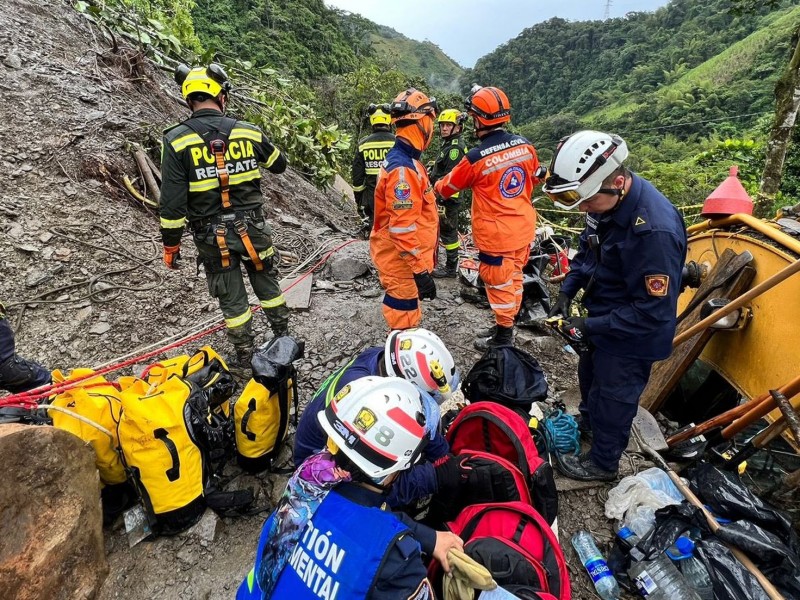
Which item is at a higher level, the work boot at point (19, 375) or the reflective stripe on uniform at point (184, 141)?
the reflective stripe on uniform at point (184, 141)

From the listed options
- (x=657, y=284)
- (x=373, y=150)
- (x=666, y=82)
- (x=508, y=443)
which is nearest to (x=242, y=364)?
(x=508, y=443)

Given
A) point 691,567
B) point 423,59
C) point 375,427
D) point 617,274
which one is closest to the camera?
point 375,427

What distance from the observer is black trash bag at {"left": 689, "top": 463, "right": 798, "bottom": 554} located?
2301 millimetres

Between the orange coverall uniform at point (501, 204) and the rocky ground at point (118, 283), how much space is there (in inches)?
35.7

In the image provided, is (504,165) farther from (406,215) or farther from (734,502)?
(734,502)

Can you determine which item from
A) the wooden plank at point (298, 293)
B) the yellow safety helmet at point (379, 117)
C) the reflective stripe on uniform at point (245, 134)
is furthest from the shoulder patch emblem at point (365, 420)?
the yellow safety helmet at point (379, 117)

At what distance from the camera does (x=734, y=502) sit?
95.7 inches

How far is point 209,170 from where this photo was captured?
3.18 m

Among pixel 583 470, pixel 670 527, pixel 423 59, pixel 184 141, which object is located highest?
pixel 423 59

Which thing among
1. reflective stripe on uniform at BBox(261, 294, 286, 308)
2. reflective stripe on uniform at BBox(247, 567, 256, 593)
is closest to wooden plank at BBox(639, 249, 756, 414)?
reflective stripe on uniform at BBox(261, 294, 286, 308)

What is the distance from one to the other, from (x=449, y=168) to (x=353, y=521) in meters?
4.93

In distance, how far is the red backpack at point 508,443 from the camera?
93.4 inches

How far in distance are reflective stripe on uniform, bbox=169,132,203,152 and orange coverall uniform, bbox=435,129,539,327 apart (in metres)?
2.02

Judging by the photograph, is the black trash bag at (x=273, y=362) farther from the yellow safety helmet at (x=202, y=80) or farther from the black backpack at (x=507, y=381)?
the yellow safety helmet at (x=202, y=80)
